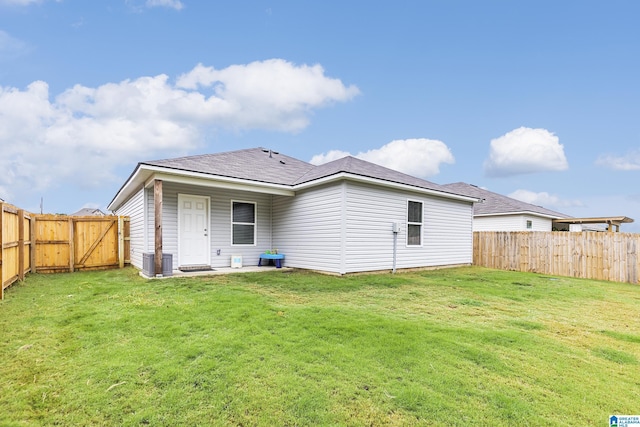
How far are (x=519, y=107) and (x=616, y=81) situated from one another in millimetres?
2701

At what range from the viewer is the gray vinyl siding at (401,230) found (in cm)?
845

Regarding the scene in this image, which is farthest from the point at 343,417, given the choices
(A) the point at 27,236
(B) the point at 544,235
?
(B) the point at 544,235

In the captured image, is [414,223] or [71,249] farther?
[414,223]

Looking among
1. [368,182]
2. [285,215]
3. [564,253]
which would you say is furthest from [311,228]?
[564,253]

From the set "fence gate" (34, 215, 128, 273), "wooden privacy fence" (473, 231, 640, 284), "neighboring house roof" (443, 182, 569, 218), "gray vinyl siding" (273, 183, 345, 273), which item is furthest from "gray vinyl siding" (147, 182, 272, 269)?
"neighboring house roof" (443, 182, 569, 218)

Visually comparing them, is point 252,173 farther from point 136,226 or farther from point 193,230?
point 136,226

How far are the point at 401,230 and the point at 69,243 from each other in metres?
10.6

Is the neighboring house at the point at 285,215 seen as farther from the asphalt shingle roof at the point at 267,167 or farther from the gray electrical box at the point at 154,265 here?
the gray electrical box at the point at 154,265

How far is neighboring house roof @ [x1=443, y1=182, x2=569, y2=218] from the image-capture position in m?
16.6

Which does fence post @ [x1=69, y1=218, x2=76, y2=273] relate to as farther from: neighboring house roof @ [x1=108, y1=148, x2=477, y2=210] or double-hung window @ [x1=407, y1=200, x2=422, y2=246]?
double-hung window @ [x1=407, y1=200, x2=422, y2=246]

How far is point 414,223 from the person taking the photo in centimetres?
1003

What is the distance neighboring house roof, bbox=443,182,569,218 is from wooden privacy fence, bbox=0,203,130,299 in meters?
A: 15.4

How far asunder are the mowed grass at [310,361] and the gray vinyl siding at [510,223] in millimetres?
12061

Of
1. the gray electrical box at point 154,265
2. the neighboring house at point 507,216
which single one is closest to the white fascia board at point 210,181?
the gray electrical box at point 154,265
